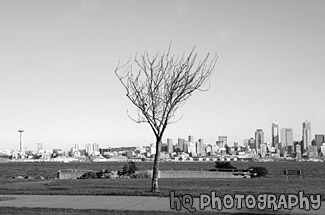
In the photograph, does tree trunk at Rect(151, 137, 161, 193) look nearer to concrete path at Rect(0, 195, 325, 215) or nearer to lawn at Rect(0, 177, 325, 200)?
lawn at Rect(0, 177, 325, 200)

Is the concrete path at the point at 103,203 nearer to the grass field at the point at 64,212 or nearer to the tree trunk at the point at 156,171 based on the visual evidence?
the grass field at the point at 64,212

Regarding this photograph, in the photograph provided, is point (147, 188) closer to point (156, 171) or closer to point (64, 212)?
point (156, 171)

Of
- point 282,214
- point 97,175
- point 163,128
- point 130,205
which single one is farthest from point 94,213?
point 97,175

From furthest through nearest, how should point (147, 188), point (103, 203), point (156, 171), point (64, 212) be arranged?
point (147, 188) → point (156, 171) → point (103, 203) → point (64, 212)

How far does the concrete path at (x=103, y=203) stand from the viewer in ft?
51.0

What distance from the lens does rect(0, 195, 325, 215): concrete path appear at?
15539 millimetres

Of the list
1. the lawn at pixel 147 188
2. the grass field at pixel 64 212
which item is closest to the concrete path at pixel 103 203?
the grass field at pixel 64 212

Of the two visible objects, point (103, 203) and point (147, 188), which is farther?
point (147, 188)

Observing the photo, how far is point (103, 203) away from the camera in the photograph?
57.9 feet

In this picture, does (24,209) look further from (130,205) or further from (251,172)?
(251,172)

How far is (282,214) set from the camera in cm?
1471

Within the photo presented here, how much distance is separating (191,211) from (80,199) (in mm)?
5166

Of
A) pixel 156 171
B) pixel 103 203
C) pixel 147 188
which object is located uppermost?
pixel 156 171

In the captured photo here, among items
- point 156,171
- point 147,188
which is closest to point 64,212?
point 156,171
